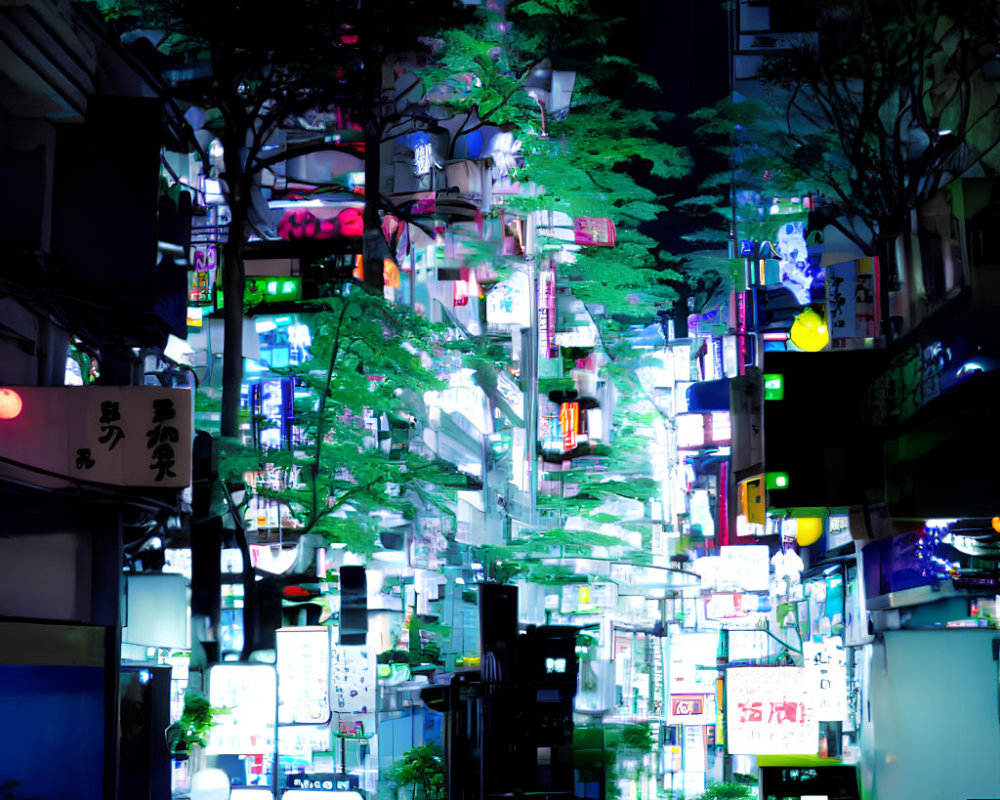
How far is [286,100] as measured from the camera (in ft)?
55.5

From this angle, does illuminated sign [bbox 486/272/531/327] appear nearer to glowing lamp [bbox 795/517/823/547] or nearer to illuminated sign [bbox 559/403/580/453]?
illuminated sign [bbox 559/403/580/453]

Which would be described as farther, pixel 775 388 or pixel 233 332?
pixel 233 332

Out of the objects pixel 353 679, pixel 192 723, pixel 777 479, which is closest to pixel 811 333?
pixel 777 479

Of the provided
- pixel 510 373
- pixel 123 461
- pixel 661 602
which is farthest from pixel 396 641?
pixel 123 461

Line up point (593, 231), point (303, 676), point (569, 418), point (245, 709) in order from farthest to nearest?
point (569, 418), point (593, 231), point (303, 676), point (245, 709)

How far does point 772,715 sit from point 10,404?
1523 cm

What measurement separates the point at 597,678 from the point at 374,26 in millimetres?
23394

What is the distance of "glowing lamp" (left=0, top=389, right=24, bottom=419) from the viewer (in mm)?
9352

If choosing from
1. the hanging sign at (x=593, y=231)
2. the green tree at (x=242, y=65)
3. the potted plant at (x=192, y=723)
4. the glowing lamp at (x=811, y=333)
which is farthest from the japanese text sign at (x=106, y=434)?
the hanging sign at (x=593, y=231)

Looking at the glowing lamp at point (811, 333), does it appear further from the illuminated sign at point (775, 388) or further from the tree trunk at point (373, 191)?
the tree trunk at point (373, 191)

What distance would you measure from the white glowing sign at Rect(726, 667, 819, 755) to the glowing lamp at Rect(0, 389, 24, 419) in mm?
14771

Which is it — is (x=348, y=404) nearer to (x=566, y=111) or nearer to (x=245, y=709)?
(x=245, y=709)

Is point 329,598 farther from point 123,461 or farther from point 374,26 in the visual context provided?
point 123,461

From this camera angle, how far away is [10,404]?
9391 millimetres
